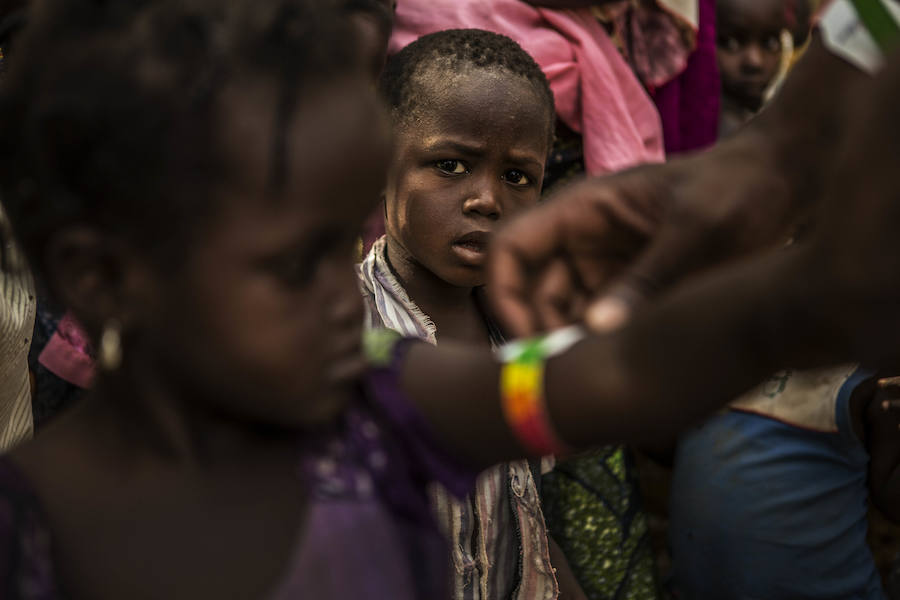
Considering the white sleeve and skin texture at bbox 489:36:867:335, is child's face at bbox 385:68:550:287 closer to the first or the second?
skin texture at bbox 489:36:867:335

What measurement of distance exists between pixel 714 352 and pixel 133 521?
0.66 meters

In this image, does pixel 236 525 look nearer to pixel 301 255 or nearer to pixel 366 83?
pixel 301 255

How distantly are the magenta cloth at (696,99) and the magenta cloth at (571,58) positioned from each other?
0.97 feet

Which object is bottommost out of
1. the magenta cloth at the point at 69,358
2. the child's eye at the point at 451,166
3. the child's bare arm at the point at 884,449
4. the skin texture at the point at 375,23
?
the child's bare arm at the point at 884,449

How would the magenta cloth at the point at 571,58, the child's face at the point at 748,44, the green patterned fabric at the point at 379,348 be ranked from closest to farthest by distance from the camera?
the green patterned fabric at the point at 379,348 → the magenta cloth at the point at 571,58 → the child's face at the point at 748,44

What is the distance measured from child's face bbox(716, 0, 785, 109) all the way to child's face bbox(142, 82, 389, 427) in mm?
3329

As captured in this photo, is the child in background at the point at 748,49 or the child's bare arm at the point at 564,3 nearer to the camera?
the child's bare arm at the point at 564,3

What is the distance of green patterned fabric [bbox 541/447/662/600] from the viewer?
8.86 ft

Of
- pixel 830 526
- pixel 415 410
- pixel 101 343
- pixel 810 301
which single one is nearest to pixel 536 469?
pixel 830 526

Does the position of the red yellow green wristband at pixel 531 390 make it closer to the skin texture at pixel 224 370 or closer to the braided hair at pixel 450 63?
the skin texture at pixel 224 370

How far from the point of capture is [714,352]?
0.90m

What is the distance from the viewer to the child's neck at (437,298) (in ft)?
8.07

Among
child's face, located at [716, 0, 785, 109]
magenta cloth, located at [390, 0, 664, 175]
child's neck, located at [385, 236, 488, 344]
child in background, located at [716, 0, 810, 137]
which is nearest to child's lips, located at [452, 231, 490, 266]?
child's neck, located at [385, 236, 488, 344]

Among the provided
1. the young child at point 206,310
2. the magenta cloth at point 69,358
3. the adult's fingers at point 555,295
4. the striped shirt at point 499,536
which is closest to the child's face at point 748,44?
the striped shirt at point 499,536
